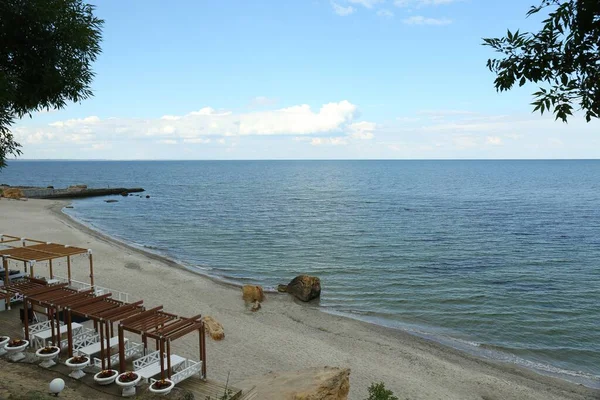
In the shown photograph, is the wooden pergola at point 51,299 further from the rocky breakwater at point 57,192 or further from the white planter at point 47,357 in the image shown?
the rocky breakwater at point 57,192

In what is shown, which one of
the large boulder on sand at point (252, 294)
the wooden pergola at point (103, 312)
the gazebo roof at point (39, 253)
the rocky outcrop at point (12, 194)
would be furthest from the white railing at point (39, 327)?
the rocky outcrop at point (12, 194)

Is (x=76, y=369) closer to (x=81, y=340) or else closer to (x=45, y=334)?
(x=81, y=340)

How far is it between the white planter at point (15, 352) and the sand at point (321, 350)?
6.09 metres

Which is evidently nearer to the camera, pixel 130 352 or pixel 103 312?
pixel 103 312

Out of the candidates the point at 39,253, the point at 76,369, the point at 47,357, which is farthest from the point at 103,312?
the point at 39,253

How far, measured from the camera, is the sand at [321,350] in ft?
59.5

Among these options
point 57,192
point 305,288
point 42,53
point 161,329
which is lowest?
point 305,288

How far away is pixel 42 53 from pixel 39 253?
12.7 metres

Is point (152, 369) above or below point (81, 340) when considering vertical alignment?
below

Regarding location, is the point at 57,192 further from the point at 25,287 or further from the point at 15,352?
the point at 15,352

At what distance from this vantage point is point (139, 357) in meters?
16.1

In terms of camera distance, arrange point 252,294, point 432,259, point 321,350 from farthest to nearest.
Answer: point 432,259 < point 252,294 < point 321,350

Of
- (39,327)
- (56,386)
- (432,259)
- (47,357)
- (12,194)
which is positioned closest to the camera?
(56,386)

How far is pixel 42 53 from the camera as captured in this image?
41.2 feet
